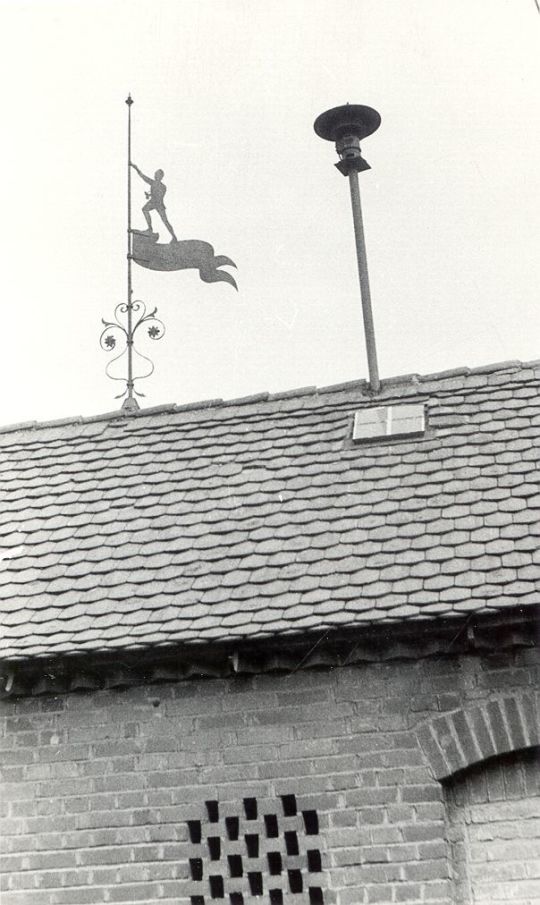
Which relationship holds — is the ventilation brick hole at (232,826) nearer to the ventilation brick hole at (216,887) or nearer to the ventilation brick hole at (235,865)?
the ventilation brick hole at (235,865)

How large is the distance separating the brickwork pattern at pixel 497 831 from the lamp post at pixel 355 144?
4.28 m

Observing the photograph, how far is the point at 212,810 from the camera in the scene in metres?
6.75

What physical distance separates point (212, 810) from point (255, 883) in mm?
494

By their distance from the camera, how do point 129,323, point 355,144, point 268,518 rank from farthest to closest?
1. point 129,323
2. point 355,144
3. point 268,518

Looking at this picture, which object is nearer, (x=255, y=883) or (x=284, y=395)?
(x=255, y=883)

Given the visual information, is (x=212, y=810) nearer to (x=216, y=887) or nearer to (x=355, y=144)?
(x=216, y=887)

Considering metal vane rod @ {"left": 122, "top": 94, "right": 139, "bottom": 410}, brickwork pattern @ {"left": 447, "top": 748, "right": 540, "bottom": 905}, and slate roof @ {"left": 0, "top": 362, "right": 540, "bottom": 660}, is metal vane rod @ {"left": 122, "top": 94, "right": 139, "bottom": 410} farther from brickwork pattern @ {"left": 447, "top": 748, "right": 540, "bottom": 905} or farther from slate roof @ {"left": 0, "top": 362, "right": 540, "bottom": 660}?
brickwork pattern @ {"left": 447, "top": 748, "right": 540, "bottom": 905}

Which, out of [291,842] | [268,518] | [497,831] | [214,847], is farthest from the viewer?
[268,518]

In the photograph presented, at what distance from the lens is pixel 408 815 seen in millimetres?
6418

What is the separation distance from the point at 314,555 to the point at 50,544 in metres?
2.08

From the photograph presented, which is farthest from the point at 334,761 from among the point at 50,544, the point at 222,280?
the point at 222,280

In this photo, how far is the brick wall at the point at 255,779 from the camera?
6430mm

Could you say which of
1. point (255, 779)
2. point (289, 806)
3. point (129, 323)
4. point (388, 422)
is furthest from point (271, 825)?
point (129, 323)

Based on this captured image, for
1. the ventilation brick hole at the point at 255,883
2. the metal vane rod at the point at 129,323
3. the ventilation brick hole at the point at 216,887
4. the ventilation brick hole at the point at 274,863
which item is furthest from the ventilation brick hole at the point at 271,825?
the metal vane rod at the point at 129,323
